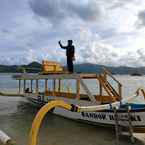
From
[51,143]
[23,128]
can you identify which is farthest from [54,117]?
[51,143]

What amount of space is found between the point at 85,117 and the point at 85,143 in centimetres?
227

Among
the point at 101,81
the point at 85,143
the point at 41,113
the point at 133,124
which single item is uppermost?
the point at 101,81

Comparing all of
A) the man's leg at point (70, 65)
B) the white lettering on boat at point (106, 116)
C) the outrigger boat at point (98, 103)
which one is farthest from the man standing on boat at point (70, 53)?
the white lettering on boat at point (106, 116)

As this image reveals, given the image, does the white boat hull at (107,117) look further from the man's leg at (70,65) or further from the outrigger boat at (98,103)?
the man's leg at (70,65)

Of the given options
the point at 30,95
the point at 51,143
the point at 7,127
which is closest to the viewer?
the point at 51,143

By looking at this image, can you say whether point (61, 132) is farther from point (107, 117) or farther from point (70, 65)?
point (70, 65)

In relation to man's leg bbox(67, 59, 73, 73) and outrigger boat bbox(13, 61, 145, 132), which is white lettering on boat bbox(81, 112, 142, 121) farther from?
man's leg bbox(67, 59, 73, 73)

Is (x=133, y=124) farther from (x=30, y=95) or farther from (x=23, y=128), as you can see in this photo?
(x=30, y=95)

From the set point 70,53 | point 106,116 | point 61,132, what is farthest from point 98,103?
point 70,53

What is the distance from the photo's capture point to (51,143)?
10922 mm

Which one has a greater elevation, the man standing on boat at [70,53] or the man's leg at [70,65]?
the man standing on boat at [70,53]

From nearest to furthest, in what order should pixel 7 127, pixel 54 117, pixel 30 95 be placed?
pixel 7 127 → pixel 54 117 → pixel 30 95

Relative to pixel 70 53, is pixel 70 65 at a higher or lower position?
lower

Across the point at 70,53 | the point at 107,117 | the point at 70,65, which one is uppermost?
the point at 70,53
